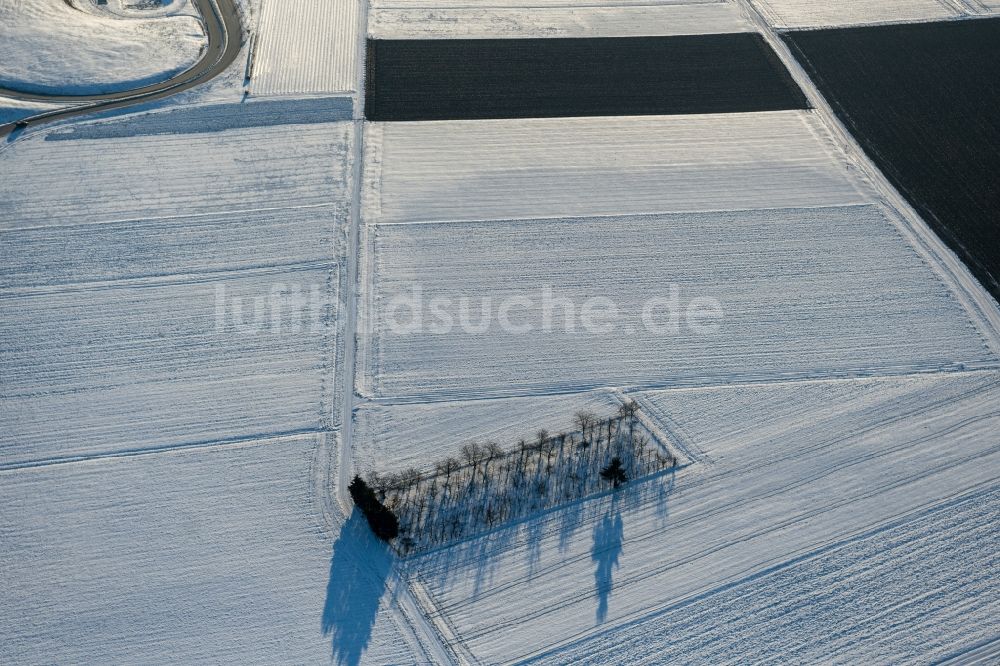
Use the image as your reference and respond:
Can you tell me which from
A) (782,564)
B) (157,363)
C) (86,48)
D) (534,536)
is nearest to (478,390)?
(534,536)

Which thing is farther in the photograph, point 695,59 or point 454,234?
point 695,59

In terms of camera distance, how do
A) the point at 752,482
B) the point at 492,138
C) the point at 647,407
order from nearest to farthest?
the point at 752,482 < the point at 647,407 < the point at 492,138

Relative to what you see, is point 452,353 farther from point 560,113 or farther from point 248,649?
point 560,113

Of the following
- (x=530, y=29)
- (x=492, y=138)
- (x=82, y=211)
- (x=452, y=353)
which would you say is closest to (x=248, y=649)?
(x=452, y=353)

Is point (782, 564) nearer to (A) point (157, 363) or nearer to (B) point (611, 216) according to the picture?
(B) point (611, 216)

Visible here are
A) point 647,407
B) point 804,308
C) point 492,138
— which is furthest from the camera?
point 492,138

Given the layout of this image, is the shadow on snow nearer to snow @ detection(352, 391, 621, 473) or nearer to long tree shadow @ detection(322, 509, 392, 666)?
long tree shadow @ detection(322, 509, 392, 666)
